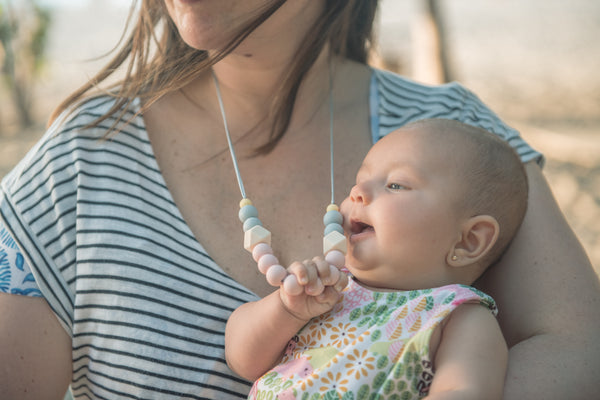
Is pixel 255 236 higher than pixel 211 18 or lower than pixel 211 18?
lower

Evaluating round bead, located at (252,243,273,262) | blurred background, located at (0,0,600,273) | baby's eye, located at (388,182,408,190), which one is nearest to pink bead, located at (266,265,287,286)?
round bead, located at (252,243,273,262)

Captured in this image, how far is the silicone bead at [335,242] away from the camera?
1472 mm

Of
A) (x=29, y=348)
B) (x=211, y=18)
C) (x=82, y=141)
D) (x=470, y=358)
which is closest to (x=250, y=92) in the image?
(x=211, y=18)

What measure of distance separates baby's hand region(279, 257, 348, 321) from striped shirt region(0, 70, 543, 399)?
281 mm

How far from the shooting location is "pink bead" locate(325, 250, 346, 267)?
4.75ft

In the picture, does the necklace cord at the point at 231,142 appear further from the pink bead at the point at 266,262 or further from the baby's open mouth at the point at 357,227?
the pink bead at the point at 266,262

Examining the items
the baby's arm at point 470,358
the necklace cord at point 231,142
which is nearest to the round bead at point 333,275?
the baby's arm at point 470,358

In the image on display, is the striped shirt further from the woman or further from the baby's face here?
the baby's face

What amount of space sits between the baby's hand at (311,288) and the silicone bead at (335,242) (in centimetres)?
6

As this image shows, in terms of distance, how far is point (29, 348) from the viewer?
160cm

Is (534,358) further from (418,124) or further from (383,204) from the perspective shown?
(418,124)

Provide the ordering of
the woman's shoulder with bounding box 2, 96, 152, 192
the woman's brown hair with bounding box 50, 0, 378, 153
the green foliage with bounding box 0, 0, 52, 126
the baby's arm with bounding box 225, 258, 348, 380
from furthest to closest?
the green foliage with bounding box 0, 0, 52, 126
the woman's brown hair with bounding box 50, 0, 378, 153
the woman's shoulder with bounding box 2, 96, 152, 192
the baby's arm with bounding box 225, 258, 348, 380

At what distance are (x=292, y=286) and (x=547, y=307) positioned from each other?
67 cm

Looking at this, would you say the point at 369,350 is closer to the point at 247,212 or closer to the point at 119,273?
the point at 247,212
